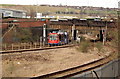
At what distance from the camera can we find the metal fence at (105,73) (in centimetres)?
633

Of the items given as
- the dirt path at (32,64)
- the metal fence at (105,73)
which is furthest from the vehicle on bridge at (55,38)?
the metal fence at (105,73)

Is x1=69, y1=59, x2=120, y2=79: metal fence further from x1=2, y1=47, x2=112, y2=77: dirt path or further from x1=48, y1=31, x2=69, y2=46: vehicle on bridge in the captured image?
x1=48, y1=31, x2=69, y2=46: vehicle on bridge

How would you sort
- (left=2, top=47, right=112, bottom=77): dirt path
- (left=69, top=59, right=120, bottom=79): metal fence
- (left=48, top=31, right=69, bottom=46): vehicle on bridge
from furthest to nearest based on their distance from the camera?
(left=48, top=31, right=69, bottom=46): vehicle on bridge, (left=2, top=47, right=112, bottom=77): dirt path, (left=69, top=59, right=120, bottom=79): metal fence

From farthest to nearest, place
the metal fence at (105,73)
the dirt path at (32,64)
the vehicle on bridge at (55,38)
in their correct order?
the vehicle on bridge at (55,38) < the dirt path at (32,64) < the metal fence at (105,73)

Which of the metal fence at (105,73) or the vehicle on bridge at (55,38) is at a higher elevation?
the metal fence at (105,73)

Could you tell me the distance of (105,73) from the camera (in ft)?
26.0

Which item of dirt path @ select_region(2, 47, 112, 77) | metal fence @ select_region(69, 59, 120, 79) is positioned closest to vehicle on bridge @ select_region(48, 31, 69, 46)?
dirt path @ select_region(2, 47, 112, 77)

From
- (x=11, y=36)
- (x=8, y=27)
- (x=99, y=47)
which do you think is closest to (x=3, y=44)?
(x=11, y=36)

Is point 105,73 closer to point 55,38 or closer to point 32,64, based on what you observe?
A: point 32,64

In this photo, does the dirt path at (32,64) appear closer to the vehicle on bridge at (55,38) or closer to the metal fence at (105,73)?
the metal fence at (105,73)

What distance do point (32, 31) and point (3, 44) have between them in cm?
848

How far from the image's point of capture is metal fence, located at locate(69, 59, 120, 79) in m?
6.33

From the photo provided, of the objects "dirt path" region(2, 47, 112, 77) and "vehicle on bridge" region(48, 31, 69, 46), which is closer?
"dirt path" region(2, 47, 112, 77)

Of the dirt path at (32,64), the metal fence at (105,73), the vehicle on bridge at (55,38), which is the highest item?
the metal fence at (105,73)
